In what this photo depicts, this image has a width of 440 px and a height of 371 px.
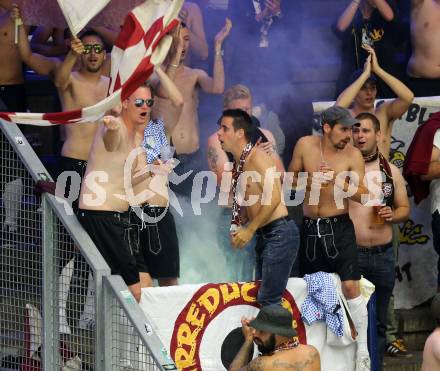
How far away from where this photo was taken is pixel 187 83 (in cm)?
1138

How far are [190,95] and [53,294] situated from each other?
9.87 feet

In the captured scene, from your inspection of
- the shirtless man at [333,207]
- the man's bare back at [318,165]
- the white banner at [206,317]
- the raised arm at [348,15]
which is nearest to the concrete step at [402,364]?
the shirtless man at [333,207]

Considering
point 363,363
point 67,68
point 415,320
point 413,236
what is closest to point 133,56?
point 67,68

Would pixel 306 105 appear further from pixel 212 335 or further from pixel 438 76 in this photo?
pixel 212 335

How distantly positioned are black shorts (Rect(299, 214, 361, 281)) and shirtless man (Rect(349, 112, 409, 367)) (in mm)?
386

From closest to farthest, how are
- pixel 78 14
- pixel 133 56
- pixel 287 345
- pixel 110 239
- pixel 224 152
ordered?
pixel 133 56
pixel 287 345
pixel 78 14
pixel 110 239
pixel 224 152

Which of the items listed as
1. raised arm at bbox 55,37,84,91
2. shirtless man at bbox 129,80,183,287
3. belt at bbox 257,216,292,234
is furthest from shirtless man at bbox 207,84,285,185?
raised arm at bbox 55,37,84,91

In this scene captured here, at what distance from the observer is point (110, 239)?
950 centimetres

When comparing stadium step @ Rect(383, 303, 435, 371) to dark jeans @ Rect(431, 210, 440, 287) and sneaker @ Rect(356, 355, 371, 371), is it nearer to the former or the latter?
dark jeans @ Rect(431, 210, 440, 287)

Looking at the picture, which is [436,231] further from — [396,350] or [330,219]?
[330,219]

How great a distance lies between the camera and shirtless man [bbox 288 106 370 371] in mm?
10641

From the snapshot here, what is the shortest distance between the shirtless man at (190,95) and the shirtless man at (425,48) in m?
2.06

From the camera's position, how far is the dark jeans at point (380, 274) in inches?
436

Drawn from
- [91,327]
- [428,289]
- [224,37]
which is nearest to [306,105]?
[224,37]
